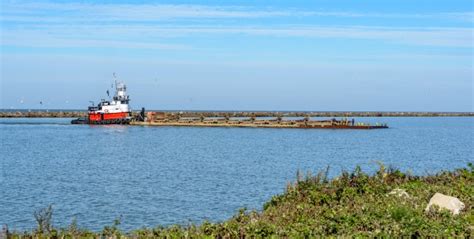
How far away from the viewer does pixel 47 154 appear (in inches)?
2267

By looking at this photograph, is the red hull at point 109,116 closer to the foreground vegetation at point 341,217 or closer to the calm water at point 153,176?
the calm water at point 153,176

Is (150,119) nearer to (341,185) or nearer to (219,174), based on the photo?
(219,174)

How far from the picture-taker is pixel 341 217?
14.4m

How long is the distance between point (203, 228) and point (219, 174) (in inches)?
1002

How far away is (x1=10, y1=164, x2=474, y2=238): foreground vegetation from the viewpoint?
13.2 m

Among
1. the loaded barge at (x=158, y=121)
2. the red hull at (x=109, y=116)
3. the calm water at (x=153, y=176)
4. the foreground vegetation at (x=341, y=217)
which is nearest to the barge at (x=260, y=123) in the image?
the loaded barge at (x=158, y=121)

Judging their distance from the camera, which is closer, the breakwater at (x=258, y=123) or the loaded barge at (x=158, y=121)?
the loaded barge at (x=158, y=121)

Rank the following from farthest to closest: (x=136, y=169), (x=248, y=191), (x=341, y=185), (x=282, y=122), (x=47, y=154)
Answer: (x=282, y=122) → (x=47, y=154) → (x=136, y=169) → (x=248, y=191) → (x=341, y=185)

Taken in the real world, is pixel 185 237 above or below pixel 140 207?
above

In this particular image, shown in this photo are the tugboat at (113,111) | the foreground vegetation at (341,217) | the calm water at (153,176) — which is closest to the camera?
the foreground vegetation at (341,217)

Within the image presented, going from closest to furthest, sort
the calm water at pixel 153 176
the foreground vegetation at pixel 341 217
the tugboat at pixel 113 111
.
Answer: the foreground vegetation at pixel 341 217
the calm water at pixel 153 176
the tugboat at pixel 113 111

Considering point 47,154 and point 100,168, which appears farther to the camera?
point 47,154

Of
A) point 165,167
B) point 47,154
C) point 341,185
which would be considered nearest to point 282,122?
point 47,154

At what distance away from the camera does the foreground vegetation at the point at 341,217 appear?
518 inches
